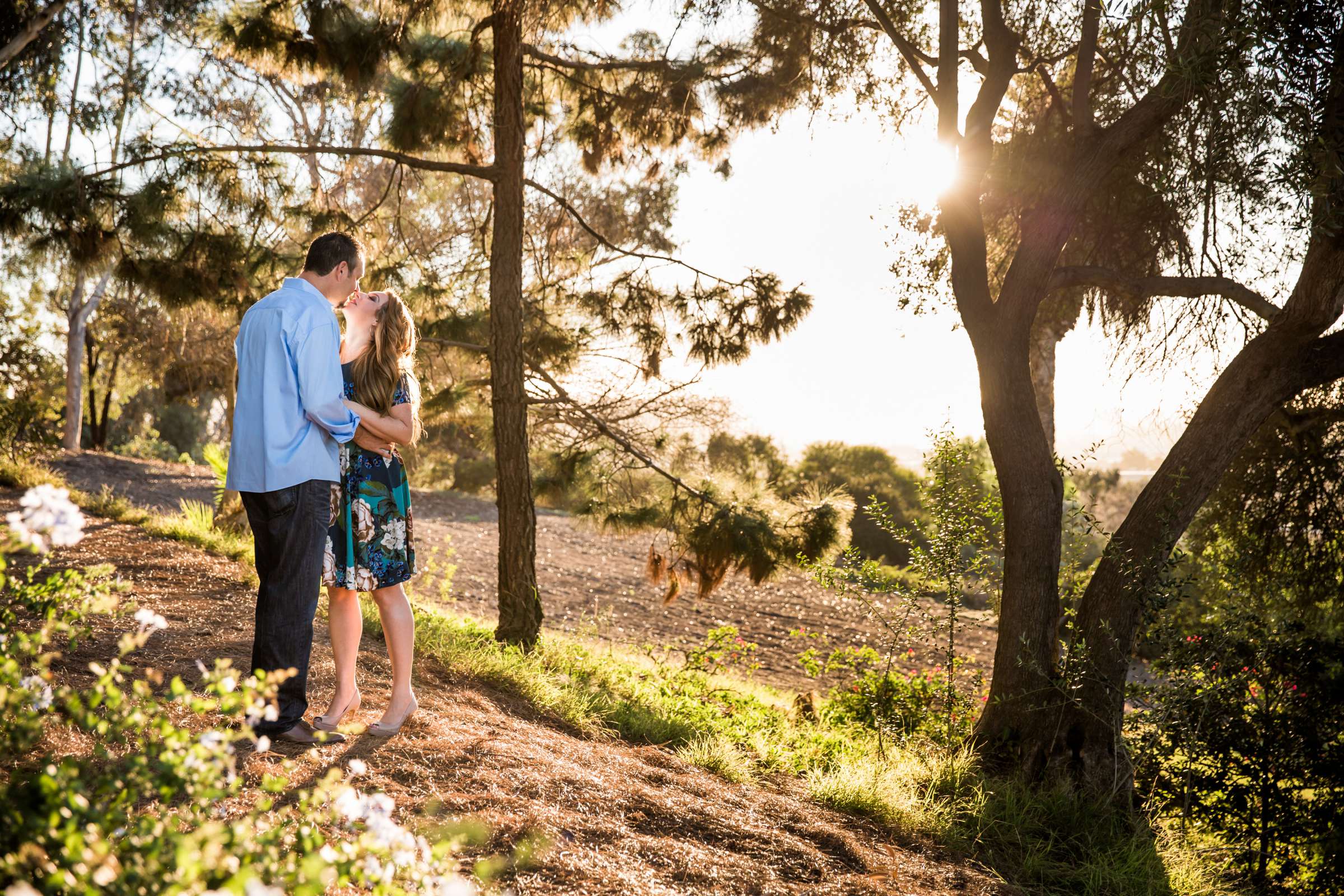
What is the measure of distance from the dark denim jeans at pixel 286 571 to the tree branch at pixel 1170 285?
4.87m

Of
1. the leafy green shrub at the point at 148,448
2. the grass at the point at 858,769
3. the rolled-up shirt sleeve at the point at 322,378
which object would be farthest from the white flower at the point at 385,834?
the leafy green shrub at the point at 148,448

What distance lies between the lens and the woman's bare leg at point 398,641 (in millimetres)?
3557

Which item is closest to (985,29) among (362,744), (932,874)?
(932,874)

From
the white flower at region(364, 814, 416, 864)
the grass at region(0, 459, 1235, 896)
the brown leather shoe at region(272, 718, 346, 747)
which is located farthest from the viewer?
the grass at region(0, 459, 1235, 896)

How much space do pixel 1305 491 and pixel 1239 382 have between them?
2.55m

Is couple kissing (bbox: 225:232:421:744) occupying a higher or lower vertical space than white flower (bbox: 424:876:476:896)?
higher

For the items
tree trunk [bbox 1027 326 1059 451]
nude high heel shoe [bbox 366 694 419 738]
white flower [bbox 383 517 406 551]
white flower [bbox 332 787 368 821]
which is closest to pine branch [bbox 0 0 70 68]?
white flower [bbox 383 517 406 551]

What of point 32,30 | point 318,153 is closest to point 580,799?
point 318,153

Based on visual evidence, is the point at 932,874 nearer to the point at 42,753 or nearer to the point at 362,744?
the point at 362,744

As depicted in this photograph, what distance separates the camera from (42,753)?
8.82 feet

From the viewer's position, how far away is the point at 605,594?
40.7 feet

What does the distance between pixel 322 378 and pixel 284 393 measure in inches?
5.3

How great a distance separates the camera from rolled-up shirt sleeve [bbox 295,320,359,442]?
3.11m

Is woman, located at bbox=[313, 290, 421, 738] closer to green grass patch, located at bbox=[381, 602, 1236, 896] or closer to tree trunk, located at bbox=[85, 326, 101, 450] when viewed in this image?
green grass patch, located at bbox=[381, 602, 1236, 896]
